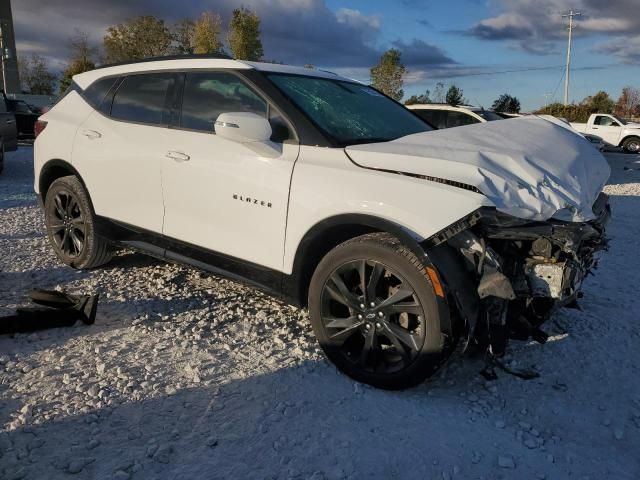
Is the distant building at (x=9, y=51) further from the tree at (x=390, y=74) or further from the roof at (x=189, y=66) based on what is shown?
the roof at (x=189, y=66)

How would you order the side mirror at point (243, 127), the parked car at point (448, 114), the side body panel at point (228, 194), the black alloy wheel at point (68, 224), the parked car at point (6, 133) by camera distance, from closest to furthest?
the side mirror at point (243, 127) → the side body panel at point (228, 194) → the black alloy wheel at point (68, 224) → the parked car at point (6, 133) → the parked car at point (448, 114)

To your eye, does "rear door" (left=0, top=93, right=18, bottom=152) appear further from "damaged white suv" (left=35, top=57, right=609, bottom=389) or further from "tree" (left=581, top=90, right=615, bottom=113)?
"tree" (left=581, top=90, right=615, bottom=113)

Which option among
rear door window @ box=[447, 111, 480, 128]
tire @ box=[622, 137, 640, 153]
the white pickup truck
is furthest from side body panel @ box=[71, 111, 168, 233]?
tire @ box=[622, 137, 640, 153]

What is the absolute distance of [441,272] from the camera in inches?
112

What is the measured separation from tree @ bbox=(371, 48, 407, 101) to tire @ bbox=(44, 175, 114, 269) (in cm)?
3703

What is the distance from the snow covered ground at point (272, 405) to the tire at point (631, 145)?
24.8m

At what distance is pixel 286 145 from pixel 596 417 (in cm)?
237

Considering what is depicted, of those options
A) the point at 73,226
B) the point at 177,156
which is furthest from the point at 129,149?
the point at 73,226

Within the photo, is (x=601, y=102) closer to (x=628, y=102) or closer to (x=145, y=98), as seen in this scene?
(x=628, y=102)

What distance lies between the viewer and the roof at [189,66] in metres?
3.87

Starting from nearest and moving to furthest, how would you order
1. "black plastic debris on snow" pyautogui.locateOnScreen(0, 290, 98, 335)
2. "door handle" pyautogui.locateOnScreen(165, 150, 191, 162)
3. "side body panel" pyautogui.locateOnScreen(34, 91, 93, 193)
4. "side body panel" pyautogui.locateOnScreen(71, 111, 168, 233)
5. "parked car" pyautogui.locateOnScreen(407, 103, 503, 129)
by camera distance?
"black plastic debris on snow" pyautogui.locateOnScreen(0, 290, 98, 335), "door handle" pyautogui.locateOnScreen(165, 150, 191, 162), "side body panel" pyautogui.locateOnScreen(71, 111, 168, 233), "side body panel" pyautogui.locateOnScreen(34, 91, 93, 193), "parked car" pyautogui.locateOnScreen(407, 103, 503, 129)

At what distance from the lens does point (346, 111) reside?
3.86 m

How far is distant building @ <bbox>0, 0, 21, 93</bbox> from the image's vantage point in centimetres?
4603

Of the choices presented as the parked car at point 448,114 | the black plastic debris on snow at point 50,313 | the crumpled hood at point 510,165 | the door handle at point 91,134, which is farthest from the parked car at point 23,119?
the crumpled hood at point 510,165
